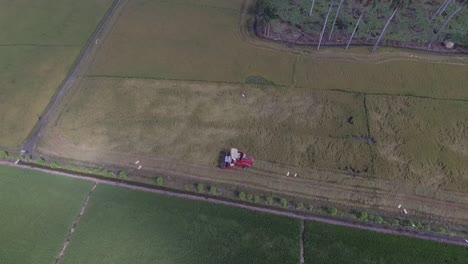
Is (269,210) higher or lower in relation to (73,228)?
higher

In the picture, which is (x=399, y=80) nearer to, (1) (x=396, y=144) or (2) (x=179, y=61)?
(1) (x=396, y=144)

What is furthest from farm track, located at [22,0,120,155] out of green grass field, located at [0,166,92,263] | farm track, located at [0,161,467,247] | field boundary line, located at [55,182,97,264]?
field boundary line, located at [55,182,97,264]

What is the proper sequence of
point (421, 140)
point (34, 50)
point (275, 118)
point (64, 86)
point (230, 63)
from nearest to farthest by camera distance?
point (421, 140) < point (275, 118) < point (64, 86) < point (230, 63) < point (34, 50)

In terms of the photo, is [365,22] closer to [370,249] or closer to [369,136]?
[369,136]

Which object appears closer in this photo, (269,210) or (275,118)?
(269,210)

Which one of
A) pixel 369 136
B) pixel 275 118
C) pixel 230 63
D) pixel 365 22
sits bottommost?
pixel 369 136

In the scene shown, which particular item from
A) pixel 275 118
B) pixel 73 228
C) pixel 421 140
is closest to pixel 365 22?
pixel 421 140

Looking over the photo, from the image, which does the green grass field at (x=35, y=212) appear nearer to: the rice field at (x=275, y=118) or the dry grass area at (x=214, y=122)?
the rice field at (x=275, y=118)
